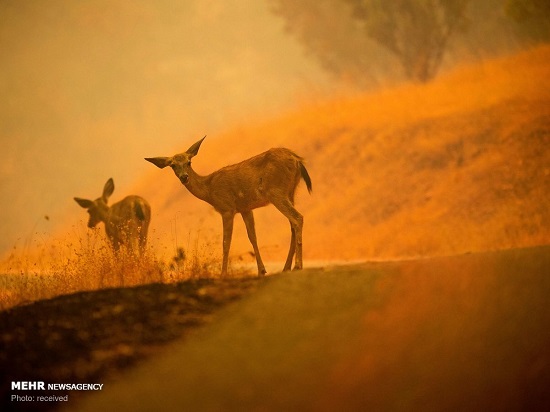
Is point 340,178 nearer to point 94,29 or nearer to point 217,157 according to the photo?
point 217,157

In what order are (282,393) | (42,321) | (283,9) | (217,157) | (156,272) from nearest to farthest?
(282,393), (42,321), (156,272), (217,157), (283,9)

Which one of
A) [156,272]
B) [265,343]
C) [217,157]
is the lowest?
[265,343]

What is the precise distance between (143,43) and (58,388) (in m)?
11.0

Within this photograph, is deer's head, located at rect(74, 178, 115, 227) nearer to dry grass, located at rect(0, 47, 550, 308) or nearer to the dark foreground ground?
dry grass, located at rect(0, 47, 550, 308)

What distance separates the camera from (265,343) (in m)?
4.98

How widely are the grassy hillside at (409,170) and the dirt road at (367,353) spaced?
5.62 meters

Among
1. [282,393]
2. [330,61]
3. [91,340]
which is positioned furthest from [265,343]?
[330,61]

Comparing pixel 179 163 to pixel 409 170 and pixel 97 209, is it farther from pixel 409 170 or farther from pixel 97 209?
pixel 409 170

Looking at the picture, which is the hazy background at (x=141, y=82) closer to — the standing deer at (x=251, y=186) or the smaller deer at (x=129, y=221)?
the smaller deer at (x=129, y=221)

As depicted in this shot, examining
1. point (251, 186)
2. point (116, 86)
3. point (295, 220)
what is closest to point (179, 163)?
point (251, 186)

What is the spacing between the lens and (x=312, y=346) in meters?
4.93

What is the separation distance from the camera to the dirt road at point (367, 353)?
15.0 feet

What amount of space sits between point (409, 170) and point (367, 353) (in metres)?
9.47

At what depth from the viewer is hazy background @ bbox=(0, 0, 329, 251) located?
44.9 ft
